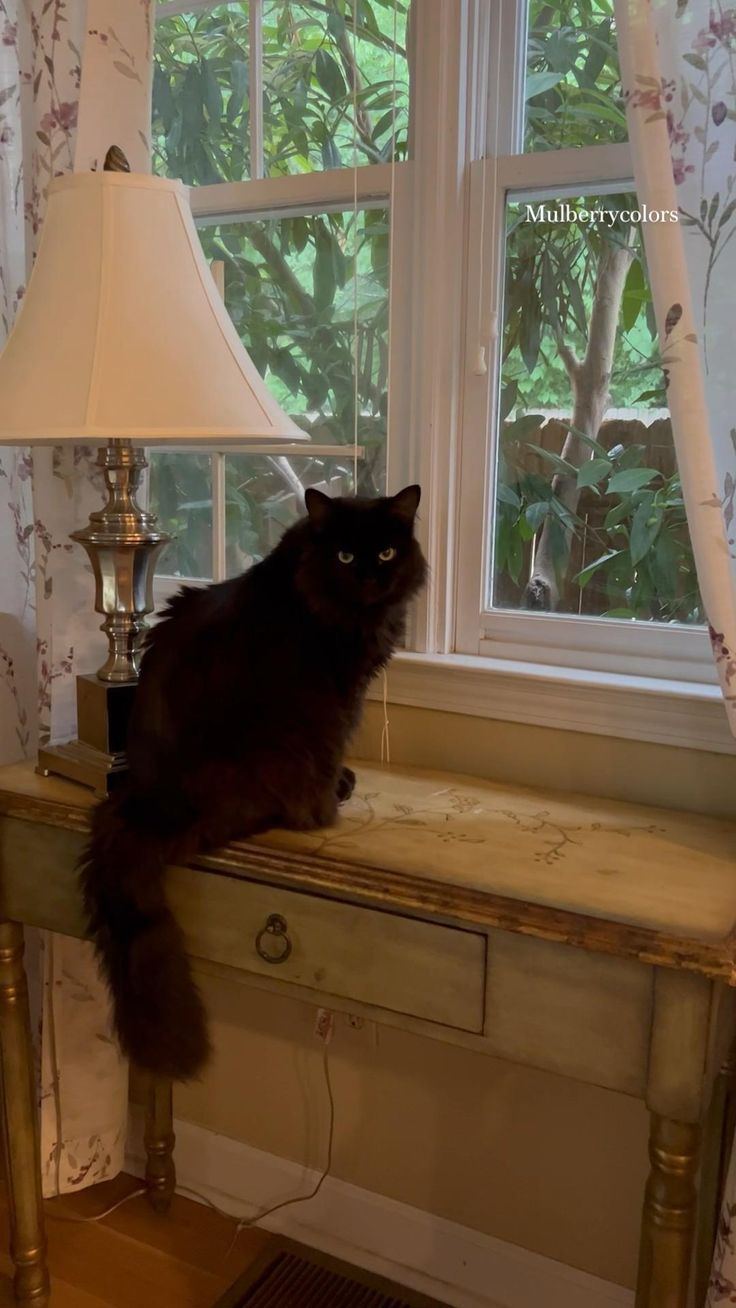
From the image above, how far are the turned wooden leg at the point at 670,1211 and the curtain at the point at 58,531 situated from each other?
90 cm

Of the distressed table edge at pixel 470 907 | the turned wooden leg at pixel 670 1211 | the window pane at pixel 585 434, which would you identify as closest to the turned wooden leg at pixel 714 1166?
the turned wooden leg at pixel 670 1211

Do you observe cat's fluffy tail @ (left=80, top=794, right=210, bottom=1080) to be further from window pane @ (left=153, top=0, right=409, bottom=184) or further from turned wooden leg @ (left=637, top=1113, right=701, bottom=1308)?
window pane @ (left=153, top=0, right=409, bottom=184)

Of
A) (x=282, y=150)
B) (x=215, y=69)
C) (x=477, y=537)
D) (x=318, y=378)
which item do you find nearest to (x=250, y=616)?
(x=477, y=537)

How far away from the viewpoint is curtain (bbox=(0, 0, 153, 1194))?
1.37 m

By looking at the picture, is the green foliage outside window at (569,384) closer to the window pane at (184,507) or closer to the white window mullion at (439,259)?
the white window mullion at (439,259)

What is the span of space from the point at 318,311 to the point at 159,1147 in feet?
4.77

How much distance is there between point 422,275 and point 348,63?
0.37 meters

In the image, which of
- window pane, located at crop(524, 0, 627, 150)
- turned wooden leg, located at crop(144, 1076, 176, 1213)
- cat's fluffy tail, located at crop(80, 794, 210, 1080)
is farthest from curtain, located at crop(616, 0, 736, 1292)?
turned wooden leg, located at crop(144, 1076, 176, 1213)

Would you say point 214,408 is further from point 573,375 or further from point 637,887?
point 637,887

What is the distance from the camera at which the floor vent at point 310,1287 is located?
1.50 meters

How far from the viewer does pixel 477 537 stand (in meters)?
1.45

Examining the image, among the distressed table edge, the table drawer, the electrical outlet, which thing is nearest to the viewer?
the distressed table edge

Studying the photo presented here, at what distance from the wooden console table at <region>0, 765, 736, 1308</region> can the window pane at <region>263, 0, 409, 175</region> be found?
975 millimetres

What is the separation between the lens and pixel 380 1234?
1592mm
